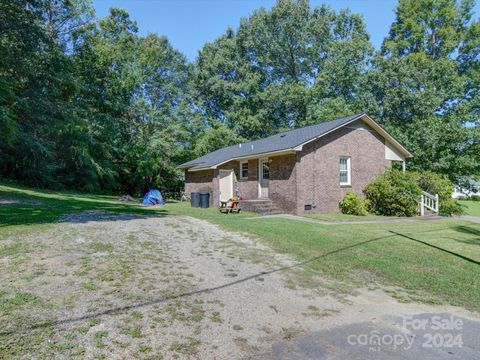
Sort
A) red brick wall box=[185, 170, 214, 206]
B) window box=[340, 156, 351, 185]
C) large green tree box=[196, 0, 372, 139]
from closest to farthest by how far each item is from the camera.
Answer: window box=[340, 156, 351, 185] → red brick wall box=[185, 170, 214, 206] → large green tree box=[196, 0, 372, 139]

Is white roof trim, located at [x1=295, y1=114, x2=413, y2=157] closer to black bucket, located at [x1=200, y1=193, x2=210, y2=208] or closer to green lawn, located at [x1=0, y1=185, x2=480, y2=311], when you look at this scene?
green lawn, located at [x1=0, y1=185, x2=480, y2=311]

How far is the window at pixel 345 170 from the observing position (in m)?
17.5

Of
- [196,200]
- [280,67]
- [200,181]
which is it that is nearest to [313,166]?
[196,200]

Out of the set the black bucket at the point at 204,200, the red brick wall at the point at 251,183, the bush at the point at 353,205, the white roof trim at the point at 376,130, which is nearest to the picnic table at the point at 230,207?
the red brick wall at the point at 251,183

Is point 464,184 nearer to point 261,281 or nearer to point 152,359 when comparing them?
point 261,281

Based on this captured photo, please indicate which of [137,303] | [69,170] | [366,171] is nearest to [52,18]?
[69,170]

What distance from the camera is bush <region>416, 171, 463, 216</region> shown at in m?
16.5

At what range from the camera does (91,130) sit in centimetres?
2722

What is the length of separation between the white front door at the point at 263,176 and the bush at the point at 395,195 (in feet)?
18.5

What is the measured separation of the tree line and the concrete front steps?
40.6 feet

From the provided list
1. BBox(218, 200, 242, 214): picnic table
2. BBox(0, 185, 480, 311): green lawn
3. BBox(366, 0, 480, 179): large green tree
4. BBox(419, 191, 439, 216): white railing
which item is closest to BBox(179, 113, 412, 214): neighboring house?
BBox(218, 200, 242, 214): picnic table

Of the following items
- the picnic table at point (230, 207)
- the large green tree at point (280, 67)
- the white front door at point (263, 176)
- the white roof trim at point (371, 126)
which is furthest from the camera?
the large green tree at point (280, 67)

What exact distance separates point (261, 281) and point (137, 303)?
206 centimetres

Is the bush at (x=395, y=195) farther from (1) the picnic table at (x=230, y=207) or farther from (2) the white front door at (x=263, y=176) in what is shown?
(1) the picnic table at (x=230, y=207)
